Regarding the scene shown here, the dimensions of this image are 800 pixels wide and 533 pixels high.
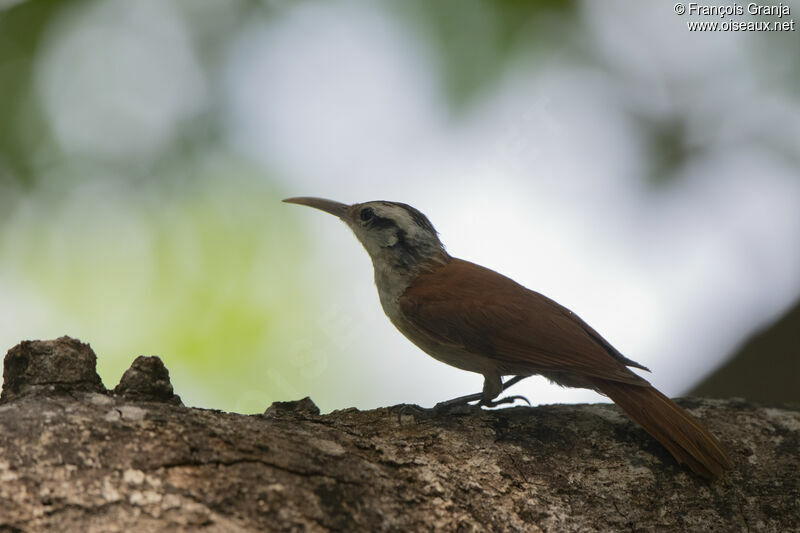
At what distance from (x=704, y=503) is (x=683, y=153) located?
3617mm

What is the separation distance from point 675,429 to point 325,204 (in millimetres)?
2805

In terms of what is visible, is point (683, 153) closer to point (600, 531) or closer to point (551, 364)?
point (551, 364)

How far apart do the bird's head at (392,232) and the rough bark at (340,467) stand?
4.98 feet

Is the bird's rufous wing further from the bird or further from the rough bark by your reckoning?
the rough bark

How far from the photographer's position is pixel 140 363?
9.39 feet

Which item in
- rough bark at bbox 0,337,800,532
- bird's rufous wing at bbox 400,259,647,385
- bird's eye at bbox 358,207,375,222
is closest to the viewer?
rough bark at bbox 0,337,800,532

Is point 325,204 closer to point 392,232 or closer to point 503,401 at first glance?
point 392,232

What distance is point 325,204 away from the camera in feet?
17.6

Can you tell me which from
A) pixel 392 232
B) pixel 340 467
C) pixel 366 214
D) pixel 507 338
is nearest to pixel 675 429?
pixel 507 338

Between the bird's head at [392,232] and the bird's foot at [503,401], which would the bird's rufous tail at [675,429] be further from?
the bird's head at [392,232]

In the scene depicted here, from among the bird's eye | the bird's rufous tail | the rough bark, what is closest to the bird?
the bird's rufous tail

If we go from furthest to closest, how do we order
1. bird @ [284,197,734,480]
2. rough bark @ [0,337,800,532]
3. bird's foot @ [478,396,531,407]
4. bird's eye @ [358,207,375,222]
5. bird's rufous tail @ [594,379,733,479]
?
bird's eye @ [358,207,375,222] → bird's foot @ [478,396,531,407] → bird @ [284,197,734,480] → bird's rufous tail @ [594,379,733,479] → rough bark @ [0,337,800,532]

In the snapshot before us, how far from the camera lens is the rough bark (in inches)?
90.6

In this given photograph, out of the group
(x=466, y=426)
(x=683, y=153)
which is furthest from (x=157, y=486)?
(x=683, y=153)
